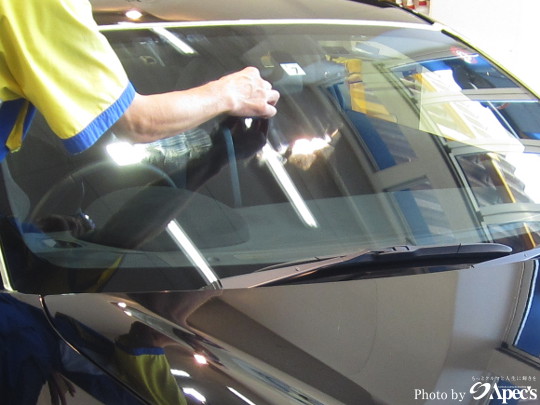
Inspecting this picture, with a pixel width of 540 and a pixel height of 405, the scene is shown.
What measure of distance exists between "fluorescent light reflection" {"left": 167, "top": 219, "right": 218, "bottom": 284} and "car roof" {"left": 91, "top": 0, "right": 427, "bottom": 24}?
56 centimetres

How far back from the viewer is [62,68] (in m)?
1.19

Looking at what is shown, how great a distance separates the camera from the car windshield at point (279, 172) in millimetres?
1410

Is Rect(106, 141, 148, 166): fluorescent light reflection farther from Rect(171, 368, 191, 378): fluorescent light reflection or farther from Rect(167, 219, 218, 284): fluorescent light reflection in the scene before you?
Rect(171, 368, 191, 378): fluorescent light reflection

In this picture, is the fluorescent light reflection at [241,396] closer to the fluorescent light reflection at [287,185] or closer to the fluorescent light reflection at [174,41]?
the fluorescent light reflection at [287,185]

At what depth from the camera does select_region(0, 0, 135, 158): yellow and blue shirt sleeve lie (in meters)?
1.15

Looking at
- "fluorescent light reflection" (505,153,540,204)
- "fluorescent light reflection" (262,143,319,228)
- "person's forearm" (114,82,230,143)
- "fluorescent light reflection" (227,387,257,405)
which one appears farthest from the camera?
"fluorescent light reflection" (505,153,540,204)

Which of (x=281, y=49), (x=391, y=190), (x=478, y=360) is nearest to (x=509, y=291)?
(x=478, y=360)

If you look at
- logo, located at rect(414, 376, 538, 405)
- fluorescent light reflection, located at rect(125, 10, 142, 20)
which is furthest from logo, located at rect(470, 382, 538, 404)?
fluorescent light reflection, located at rect(125, 10, 142, 20)

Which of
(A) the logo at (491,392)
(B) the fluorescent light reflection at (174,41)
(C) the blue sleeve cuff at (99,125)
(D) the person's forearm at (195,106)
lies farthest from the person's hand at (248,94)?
(A) the logo at (491,392)

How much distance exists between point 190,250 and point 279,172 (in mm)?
265

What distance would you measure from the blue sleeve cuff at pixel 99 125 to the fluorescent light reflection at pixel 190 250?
0.89 feet

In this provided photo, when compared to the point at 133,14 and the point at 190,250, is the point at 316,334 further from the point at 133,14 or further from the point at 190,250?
the point at 133,14

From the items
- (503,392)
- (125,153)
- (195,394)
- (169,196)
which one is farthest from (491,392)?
(125,153)

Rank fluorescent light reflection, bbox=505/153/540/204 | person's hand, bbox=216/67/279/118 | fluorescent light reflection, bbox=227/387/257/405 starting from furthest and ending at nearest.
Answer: fluorescent light reflection, bbox=505/153/540/204, person's hand, bbox=216/67/279/118, fluorescent light reflection, bbox=227/387/257/405
